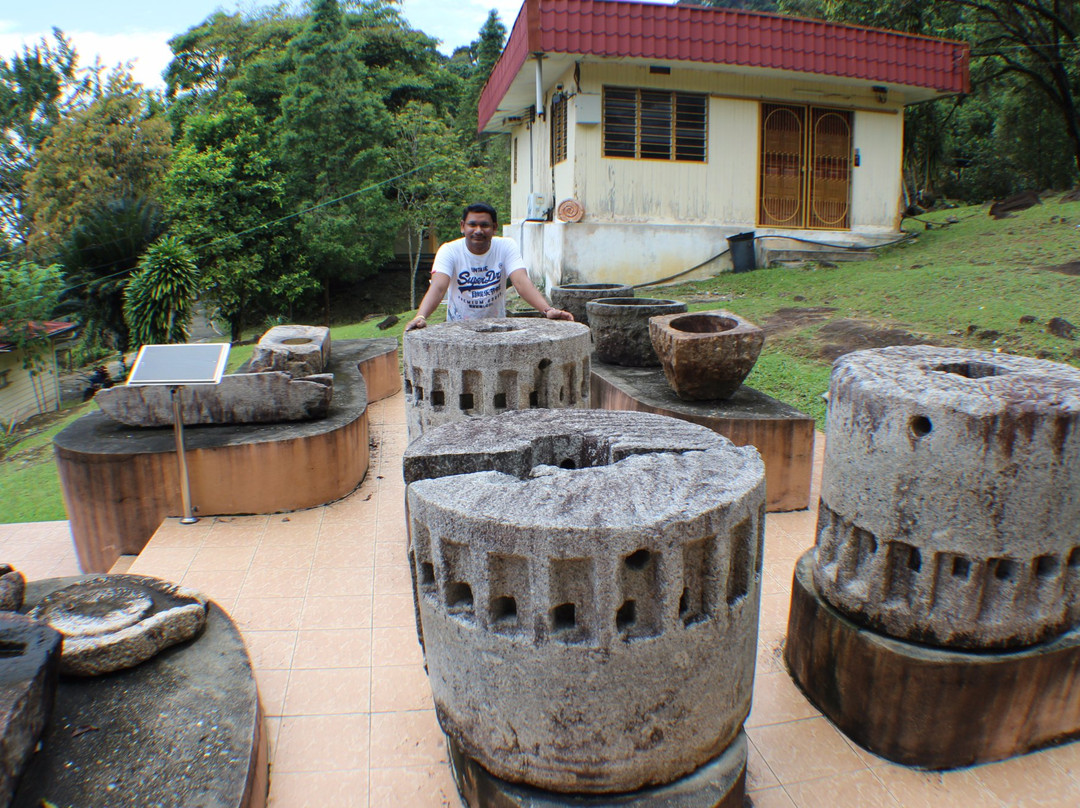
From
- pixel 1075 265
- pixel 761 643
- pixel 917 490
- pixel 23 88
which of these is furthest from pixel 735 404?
pixel 23 88

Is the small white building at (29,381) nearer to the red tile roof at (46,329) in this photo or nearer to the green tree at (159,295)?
the red tile roof at (46,329)

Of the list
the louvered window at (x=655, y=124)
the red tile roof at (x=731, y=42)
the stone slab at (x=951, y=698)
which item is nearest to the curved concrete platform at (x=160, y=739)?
the stone slab at (x=951, y=698)

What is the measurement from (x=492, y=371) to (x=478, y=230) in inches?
49.5

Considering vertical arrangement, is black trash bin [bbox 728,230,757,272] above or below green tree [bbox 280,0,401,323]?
below

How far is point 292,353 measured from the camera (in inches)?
241

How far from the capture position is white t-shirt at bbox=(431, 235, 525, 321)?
15.5ft

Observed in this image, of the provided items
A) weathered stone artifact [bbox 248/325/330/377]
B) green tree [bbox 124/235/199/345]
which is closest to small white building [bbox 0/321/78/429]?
green tree [bbox 124/235/199/345]

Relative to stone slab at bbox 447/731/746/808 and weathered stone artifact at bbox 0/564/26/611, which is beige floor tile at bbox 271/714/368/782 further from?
weathered stone artifact at bbox 0/564/26/611

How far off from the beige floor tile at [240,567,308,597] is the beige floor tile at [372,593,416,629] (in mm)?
436

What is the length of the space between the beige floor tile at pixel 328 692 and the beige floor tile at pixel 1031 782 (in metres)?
2.29

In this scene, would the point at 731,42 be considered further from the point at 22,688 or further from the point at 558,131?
the point at 22,688

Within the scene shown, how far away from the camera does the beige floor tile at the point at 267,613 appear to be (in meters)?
3.58

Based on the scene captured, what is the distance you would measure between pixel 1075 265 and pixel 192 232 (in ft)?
58.2

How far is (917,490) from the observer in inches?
100
